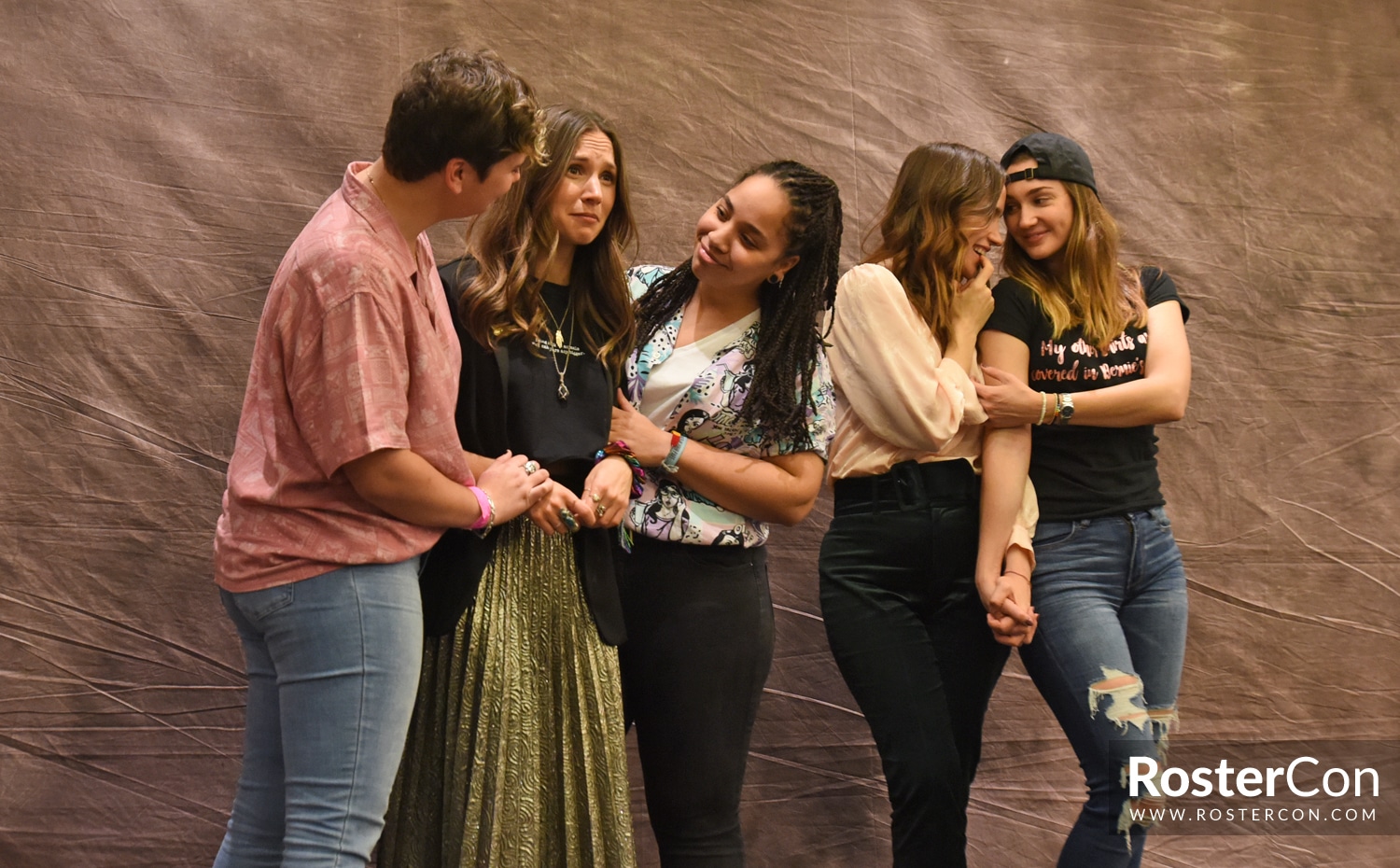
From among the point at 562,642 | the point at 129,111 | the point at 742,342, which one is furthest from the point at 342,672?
the point at 129,111

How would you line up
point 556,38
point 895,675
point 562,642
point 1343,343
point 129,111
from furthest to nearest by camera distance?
point 1343,343, point 556,38, point 129,111, point 895,675, point 562,642

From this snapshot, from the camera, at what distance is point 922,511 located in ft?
6.57

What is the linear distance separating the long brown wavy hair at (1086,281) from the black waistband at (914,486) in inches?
12.4

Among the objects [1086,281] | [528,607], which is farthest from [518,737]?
[1086,281]

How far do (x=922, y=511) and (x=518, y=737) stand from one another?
78cm

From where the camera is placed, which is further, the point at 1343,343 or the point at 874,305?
the point at 1343,343

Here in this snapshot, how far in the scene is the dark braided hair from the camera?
187cm

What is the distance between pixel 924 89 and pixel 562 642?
1725 millimetres

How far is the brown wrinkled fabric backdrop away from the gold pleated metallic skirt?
865 millimetres

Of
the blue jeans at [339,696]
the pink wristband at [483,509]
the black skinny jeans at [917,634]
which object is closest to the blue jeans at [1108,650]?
the black skinny jeans at [917,634]

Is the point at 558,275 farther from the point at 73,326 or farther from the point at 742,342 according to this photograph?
the point at 73,326

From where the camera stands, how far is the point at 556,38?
2.57 m

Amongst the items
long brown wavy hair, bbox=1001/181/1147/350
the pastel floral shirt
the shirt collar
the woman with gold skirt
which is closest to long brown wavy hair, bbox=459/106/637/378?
the woman with gold skirt

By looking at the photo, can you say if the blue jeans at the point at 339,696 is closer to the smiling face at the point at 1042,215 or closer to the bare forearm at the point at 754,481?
the bare forearm at the point at 754,481
